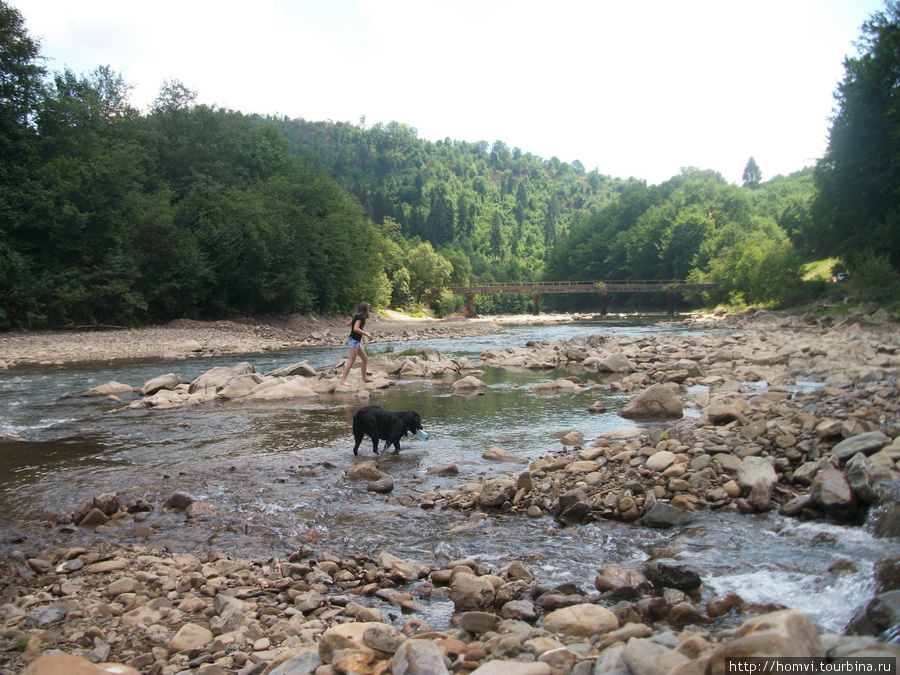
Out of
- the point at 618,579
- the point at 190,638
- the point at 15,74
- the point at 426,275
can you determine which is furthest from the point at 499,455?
the point at 426,275

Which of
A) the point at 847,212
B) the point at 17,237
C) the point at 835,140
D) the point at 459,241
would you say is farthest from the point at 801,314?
the point at 459,241

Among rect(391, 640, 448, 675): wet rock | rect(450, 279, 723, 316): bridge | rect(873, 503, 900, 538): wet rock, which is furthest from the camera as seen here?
rect(450, 279, 723, 316): bridge

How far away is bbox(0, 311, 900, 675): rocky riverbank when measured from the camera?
124 inches

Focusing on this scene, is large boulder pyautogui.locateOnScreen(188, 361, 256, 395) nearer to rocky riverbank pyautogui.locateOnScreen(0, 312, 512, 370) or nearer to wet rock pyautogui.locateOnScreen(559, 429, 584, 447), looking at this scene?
wet rock pyautogui.locateOnScreen(559, 429, 584, 447)

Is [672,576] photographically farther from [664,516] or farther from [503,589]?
[664,516]

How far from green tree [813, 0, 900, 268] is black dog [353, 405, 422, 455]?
35.5 metres

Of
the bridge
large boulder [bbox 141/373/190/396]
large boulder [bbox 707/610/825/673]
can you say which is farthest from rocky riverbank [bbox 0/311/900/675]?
the bridge

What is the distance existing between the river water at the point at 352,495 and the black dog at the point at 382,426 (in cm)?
33

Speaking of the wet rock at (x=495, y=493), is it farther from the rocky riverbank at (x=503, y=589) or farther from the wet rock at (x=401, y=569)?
the wet rock at (x=401, y=569)

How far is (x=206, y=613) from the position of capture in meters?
4.13

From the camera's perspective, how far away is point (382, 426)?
30.6 feet

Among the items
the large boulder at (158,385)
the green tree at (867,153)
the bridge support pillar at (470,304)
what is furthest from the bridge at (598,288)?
the large boulder at (158,385)

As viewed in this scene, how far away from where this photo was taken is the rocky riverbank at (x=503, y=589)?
124 inches

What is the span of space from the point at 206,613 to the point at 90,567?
1.55 metres
